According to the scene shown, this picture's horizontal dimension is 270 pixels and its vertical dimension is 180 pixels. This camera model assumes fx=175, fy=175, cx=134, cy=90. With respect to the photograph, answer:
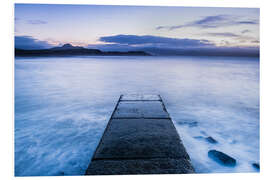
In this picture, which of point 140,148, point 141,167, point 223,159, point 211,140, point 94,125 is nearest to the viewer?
point 141,167

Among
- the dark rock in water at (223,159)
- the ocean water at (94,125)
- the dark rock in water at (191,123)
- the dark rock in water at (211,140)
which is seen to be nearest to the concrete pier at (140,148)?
the ocean water at (94,125)

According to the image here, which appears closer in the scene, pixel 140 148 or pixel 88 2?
pixel 140 148

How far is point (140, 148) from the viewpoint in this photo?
190cm

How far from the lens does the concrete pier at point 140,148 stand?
1.65 m

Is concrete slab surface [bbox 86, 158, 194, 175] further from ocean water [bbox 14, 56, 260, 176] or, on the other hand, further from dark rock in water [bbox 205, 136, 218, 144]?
dark rock in water [bbox 205, 136, 218, 144]

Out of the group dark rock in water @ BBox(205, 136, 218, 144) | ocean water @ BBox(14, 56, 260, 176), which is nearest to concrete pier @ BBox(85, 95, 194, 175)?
ocean water @ BBox(14, 56, 260, 176)

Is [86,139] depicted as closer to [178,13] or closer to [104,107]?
[104,107]

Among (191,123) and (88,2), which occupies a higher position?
(88,2)

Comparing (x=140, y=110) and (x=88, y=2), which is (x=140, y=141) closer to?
(x=140, y=110)

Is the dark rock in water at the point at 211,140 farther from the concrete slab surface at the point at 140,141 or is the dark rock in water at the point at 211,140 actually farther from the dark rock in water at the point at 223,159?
the concrete slab surface at the point at 140,141

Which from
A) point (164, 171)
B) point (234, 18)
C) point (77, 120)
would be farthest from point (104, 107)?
point (234, 18)

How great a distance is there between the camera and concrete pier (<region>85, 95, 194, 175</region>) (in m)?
1.65

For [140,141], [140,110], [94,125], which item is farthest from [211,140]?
[94,125]

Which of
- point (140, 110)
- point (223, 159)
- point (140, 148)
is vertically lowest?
point (223, 159)
